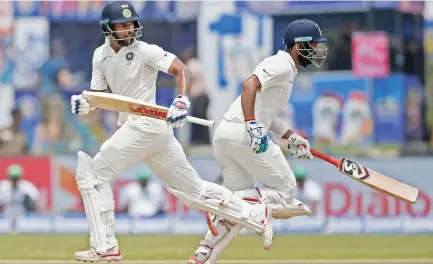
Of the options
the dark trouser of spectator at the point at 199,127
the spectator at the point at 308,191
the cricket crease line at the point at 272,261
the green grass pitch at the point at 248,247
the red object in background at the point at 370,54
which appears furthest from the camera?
the red object in background at the point at 370,54

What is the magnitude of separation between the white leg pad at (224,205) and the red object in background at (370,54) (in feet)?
20.1

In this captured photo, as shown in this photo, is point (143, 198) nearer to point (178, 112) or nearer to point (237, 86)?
point (237, 86)

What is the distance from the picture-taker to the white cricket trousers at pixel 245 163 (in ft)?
24.3

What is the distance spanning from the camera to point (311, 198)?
12672 mm

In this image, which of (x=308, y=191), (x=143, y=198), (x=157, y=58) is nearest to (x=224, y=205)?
(x=157, y=58)

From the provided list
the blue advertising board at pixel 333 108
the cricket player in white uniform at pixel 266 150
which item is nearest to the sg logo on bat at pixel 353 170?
the cricket player in white uniform at pixel 266 150

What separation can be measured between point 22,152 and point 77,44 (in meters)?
1.43

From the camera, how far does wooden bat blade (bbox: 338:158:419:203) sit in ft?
25.8

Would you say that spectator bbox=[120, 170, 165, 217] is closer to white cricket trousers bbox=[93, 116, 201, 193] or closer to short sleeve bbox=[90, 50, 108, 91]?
short sleeve bbox=[90, 50, 108, 91]

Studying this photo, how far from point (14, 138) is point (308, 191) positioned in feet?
11.3

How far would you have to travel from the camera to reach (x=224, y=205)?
7309 millimetres

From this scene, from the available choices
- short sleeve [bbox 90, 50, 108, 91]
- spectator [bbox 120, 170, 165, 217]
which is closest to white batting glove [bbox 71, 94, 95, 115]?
short sleeve [bbox 90, 50, 108, 91]

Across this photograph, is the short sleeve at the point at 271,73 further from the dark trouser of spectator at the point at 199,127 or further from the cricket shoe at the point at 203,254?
the dark trouser of spectator at the point at 199,127

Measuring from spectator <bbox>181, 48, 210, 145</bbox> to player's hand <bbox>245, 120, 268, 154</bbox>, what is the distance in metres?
5.95
